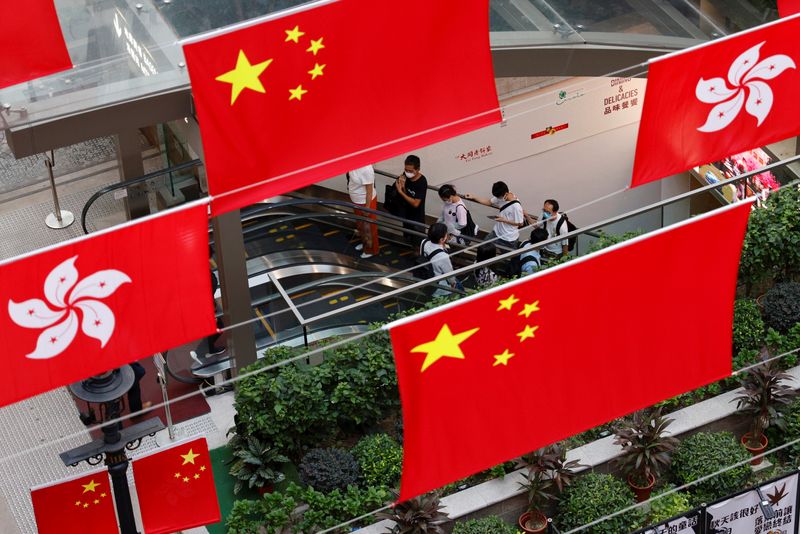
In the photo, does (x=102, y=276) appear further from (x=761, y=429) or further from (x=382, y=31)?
(x=761, y=429)

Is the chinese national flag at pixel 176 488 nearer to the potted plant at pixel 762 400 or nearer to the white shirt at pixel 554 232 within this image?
the potted plant at pixel 762 400

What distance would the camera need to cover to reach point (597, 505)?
44.3ft

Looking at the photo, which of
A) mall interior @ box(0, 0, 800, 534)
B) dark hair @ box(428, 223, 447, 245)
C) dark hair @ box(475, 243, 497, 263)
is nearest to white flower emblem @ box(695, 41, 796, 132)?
mall interior @ box(0, 0, 800, 534)

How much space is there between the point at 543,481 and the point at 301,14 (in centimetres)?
554

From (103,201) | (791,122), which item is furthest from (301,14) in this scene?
(103,201)

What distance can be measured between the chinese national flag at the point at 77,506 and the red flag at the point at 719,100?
16.2 ft

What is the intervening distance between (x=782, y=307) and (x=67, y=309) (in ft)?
29.6

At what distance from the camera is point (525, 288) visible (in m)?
9.16

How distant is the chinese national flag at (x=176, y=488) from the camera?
1076cm

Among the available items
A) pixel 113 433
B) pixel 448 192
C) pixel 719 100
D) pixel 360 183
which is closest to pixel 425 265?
pixel 448 192

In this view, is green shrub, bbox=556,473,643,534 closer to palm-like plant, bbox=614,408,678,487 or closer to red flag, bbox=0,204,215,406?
palm-like plant, bbox=614,408,678,487

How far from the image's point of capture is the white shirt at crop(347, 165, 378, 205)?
16.8 meters

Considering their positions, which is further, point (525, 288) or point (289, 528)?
point (289, 528)

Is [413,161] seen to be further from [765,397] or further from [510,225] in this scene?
[765,397]
